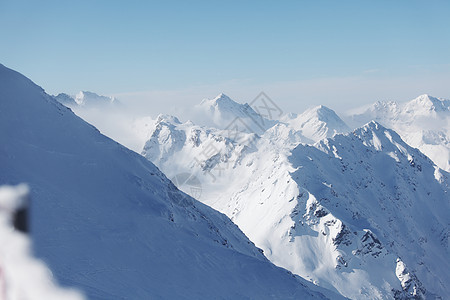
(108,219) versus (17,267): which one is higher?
(17,267)

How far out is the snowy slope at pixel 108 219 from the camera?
102ft

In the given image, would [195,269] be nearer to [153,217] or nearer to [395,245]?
[153,217]

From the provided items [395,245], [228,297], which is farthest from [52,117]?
[395,245]

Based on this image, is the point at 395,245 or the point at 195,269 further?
the point at 395,245

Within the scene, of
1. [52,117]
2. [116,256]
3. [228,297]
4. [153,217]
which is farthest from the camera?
[52,117]

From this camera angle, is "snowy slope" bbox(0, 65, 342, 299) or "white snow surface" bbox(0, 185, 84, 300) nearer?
"white snow surface" bbox(0, 185, 84, 300)

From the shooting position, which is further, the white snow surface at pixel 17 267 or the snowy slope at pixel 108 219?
the snowy slope at pixel 108 219

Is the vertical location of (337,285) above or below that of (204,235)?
above

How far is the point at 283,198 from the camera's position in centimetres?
16388

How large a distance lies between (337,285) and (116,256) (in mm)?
118590

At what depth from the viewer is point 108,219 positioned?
39.7 meters

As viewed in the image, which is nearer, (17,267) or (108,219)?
(17,267)

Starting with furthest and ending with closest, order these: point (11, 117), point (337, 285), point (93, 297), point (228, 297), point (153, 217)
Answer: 1. point (337, 285)
2. point (11, 117)
3. point (153, 217)
4. point (228, 297)
5. point (93, 297)

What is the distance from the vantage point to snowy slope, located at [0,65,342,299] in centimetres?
3114
